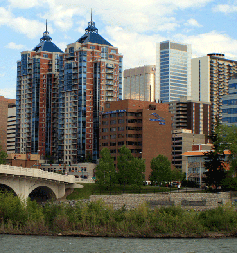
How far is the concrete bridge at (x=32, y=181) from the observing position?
97000mm

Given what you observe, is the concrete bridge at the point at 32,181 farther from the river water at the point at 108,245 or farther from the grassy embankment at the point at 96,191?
the river water at the point at 108,245

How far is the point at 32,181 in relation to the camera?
10350cm

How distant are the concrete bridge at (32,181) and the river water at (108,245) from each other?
70.2ft

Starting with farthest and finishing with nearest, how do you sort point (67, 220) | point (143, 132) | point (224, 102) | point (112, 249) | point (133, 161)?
point (143, 132)
point (224, 102)
point (133, 161)
point (67, 220)
point (112, 249)

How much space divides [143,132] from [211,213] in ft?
344

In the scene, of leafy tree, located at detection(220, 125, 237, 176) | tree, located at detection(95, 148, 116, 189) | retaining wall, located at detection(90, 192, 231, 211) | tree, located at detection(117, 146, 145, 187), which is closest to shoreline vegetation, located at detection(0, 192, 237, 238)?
retaining wall, located at detection(90, 192, 231, 211)

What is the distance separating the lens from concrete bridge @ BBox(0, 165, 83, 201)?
97.0 meters

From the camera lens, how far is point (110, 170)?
123m

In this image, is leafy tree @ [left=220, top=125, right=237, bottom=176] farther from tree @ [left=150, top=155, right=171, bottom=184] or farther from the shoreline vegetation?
the shoreline vegetation

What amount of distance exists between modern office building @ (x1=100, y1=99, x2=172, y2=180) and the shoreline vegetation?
103m

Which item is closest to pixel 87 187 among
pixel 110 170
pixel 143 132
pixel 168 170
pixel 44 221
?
pixel 110 170

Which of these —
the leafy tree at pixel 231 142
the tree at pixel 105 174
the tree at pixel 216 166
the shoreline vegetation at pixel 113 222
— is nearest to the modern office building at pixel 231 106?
the tree at pixel 216 166

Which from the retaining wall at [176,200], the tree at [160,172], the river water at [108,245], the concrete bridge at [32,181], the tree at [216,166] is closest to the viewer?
the river water at [108,245]

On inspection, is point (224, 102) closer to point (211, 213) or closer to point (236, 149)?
point (236, 149)
